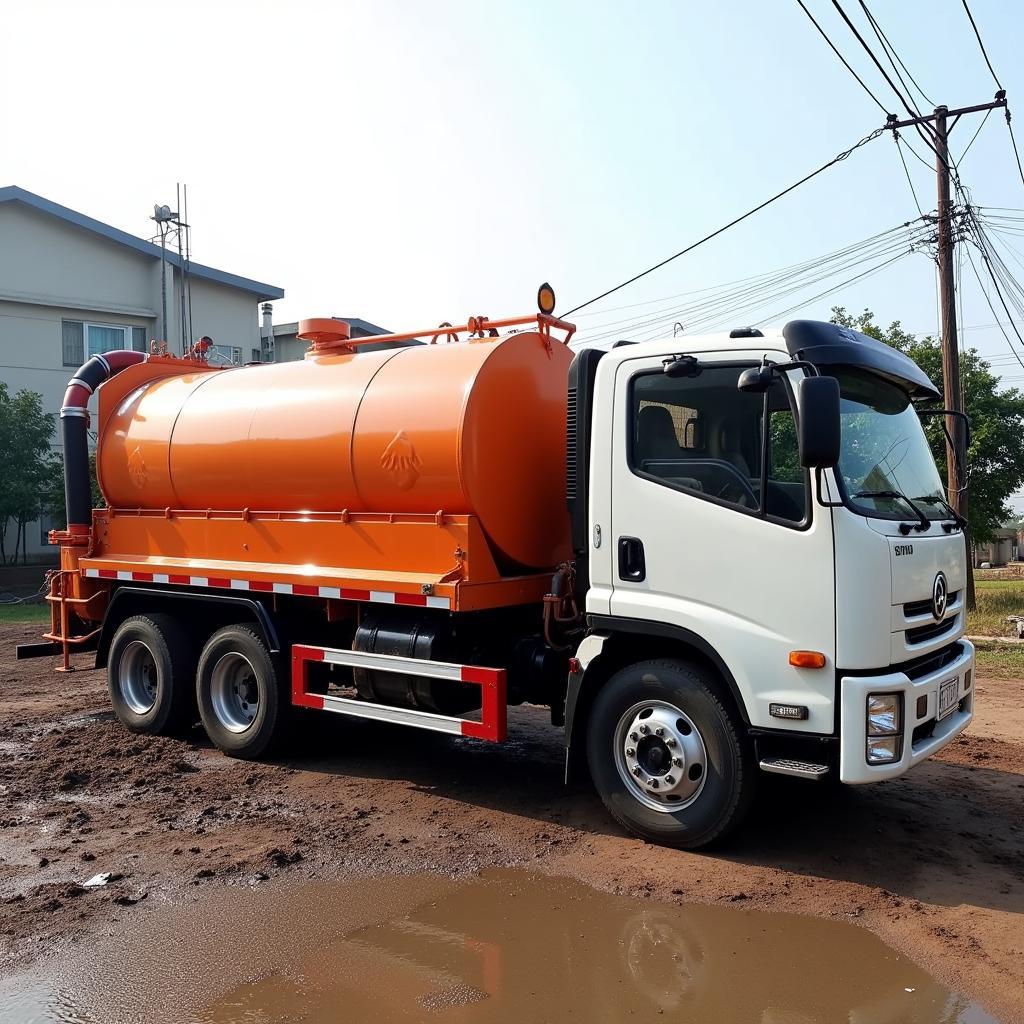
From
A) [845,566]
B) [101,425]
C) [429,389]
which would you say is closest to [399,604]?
[429,389]

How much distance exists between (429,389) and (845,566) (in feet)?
9.70

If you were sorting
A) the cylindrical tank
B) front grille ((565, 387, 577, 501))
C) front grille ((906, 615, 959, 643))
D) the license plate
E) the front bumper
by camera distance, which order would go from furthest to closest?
the cylindrical tank → front grille ((565, 387, 577, 501)) → the license plate → front grille ((906, 615, 959, 643)) → the front bumper

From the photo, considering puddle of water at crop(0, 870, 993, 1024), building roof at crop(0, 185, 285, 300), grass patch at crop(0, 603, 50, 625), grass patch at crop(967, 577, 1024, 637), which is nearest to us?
puddle of water at crop(0, 870, 993, 1024)

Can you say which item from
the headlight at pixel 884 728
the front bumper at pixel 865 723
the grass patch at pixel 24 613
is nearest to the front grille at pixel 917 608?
the front bumper at pixel 865 723

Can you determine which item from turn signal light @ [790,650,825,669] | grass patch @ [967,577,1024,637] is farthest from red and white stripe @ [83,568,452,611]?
grass patch @ [967,577,1024,637]

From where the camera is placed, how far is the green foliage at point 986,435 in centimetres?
2191

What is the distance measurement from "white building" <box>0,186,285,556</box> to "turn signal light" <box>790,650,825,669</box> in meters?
21.5

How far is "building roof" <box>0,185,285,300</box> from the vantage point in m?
24.9

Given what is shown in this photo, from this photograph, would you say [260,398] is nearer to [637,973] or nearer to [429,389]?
[429,389]

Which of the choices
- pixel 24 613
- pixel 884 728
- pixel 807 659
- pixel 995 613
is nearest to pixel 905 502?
pixel 807 659

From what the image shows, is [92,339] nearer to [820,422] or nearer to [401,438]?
[401,438]

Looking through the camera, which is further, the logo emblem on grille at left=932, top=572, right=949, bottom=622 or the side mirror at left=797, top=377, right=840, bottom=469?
the logo emblem on grille at left=932, top=572, right=949, bottom=622

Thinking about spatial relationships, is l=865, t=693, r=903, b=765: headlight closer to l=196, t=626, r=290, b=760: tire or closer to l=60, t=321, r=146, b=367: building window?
l=196, t=626, r=290, b=760: tire

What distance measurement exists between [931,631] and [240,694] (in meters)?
5.23
